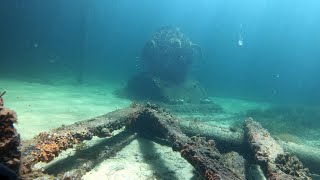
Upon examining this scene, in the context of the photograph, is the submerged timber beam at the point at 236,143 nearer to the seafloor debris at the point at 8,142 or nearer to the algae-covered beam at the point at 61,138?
the algae-covered beam at the point at 61,138

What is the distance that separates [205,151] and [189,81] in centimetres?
1449

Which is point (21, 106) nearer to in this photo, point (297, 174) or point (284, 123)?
point (297, 174)

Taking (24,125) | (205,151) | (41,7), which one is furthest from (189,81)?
(41,7)

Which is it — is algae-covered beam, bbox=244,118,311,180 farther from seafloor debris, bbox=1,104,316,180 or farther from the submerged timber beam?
the submerged timber beam

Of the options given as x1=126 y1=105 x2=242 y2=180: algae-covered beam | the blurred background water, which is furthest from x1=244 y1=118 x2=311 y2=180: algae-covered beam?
the blurred background water

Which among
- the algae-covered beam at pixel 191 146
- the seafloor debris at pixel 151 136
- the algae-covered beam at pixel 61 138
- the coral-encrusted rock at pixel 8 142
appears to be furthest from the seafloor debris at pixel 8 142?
the algae-covered beam at pixel 191 146

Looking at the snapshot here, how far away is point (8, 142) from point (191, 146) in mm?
2628

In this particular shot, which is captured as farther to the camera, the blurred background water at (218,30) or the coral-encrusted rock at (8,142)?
the blurred background water at (218,30)

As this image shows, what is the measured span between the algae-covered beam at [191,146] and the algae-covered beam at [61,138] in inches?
26.6

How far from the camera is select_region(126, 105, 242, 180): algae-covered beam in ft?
13.1

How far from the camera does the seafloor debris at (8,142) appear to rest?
3.01m

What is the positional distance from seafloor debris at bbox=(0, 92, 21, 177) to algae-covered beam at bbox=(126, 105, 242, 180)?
7.60ft

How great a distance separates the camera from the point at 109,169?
552cm

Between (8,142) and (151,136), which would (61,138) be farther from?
(151,136)
